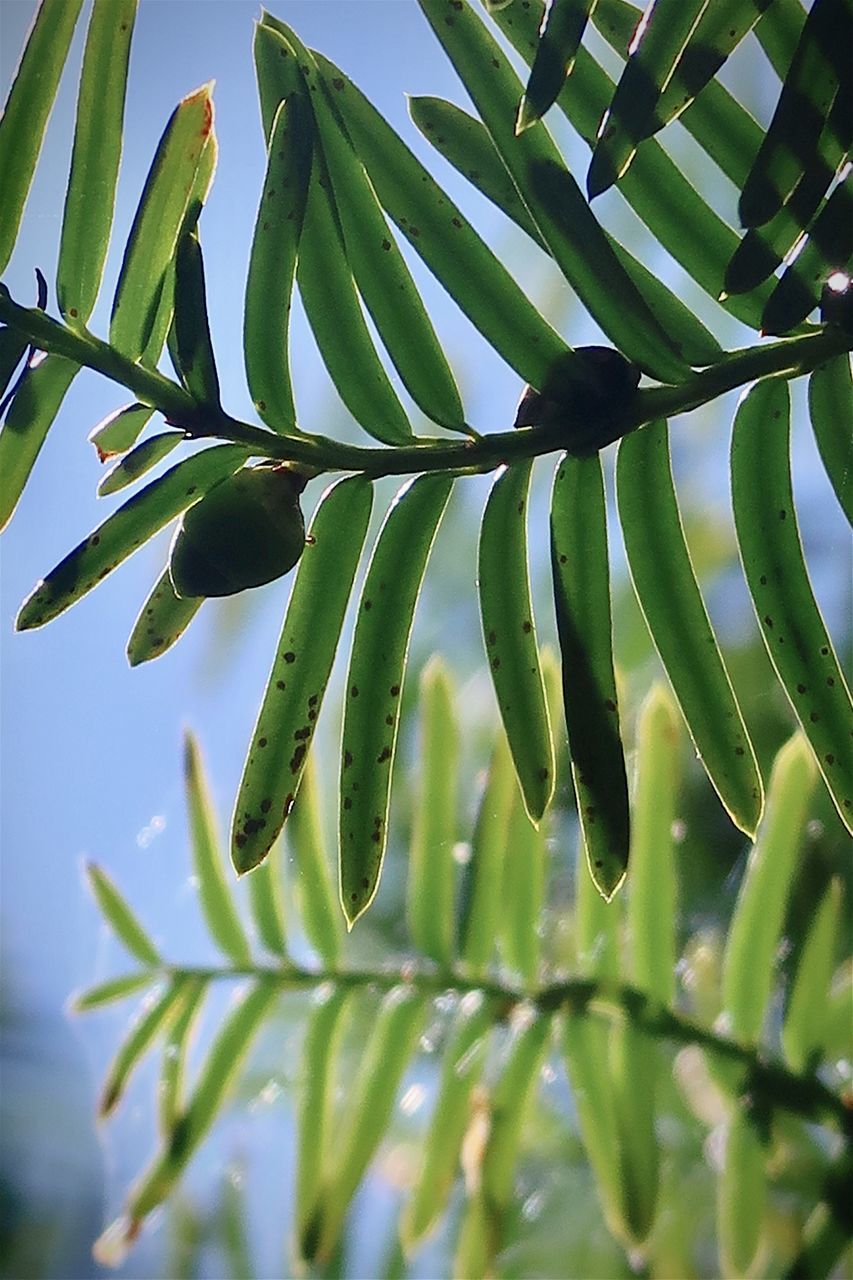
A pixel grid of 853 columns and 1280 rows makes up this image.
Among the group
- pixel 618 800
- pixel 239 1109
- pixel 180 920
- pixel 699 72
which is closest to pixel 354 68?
pixel 699 72

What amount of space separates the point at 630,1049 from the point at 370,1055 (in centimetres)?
14

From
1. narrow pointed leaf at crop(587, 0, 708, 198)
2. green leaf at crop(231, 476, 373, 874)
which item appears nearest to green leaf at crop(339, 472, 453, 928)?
green leaf at crop(231, 476, 373, 874)

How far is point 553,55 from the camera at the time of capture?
317 mm

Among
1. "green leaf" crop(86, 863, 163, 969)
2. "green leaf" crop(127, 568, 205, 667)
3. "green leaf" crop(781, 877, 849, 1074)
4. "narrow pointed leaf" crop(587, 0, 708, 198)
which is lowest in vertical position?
"green leaf" crop(781, 877, 849, 1074)

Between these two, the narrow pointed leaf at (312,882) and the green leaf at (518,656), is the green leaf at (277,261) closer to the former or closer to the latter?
the green leaf at (518,656)

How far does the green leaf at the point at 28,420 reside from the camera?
350 millimetres

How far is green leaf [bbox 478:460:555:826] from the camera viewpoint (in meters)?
0.37

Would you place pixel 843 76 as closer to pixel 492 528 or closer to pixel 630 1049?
pixel 492 528

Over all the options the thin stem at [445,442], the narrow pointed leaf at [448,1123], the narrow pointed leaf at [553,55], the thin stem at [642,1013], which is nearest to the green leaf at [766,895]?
the thin stem at [642,1013]

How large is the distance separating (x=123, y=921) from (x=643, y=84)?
50cm

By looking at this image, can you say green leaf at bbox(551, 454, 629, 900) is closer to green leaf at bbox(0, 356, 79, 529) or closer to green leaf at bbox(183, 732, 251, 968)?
green leaf at bbox(0, 356, 79, 529)

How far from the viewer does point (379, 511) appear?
32.3 inches

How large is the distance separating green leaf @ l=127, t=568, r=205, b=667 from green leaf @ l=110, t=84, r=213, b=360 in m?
0.08

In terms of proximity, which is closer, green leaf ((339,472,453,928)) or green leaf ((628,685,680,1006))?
green leaf ((339,472,453,928))
